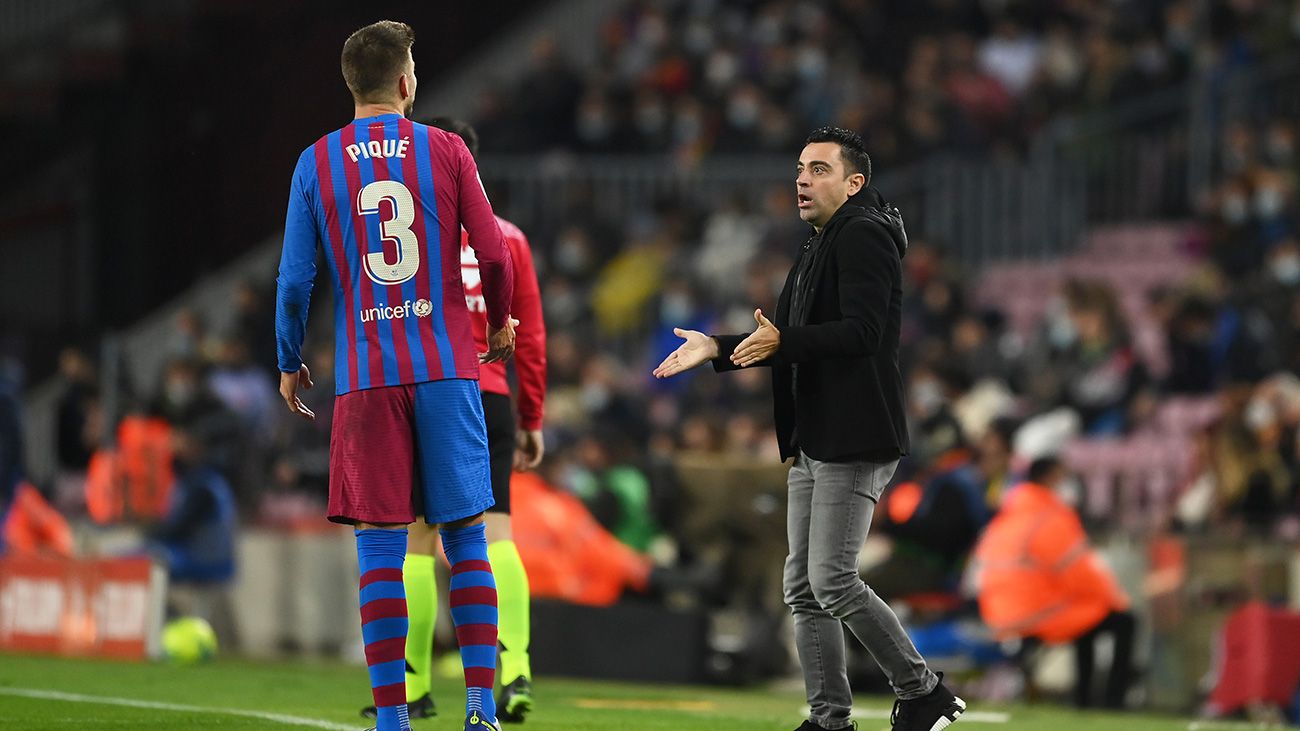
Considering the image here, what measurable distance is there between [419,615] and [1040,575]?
224 inches

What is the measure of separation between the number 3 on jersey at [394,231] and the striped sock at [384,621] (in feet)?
2.78

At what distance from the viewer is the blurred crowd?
22.0m

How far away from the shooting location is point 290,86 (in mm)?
25938

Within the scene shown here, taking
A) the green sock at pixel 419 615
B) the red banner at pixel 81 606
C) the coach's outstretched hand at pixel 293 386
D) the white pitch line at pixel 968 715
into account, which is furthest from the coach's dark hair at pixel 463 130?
the red banner at pixel 81 606

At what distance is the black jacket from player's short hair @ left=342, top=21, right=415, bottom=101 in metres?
1.45

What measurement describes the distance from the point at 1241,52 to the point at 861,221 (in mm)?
14994

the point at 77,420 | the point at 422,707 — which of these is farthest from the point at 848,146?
the point at 77,420

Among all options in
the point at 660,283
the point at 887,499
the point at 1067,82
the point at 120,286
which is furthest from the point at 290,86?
the point at 887,499

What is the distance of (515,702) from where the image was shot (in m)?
8.66

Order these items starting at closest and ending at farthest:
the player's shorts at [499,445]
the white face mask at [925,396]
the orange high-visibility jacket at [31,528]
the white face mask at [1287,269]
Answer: the player's shorts at [499,445]
the orange high-visibility jacket at [31,528]
the white face mask at [925,396]
the white face mask at [1287,269]

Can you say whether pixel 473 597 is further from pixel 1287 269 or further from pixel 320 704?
pixel 1287 269

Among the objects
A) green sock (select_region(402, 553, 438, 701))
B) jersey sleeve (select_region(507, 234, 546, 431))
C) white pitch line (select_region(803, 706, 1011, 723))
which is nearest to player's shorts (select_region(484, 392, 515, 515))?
jersey sleeve (select_region(507, 234, 546, 431))

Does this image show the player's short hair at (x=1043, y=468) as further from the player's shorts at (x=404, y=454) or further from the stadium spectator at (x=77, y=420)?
the stadium spectator at (x=77, y=420)

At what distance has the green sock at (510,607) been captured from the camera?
905 cm
